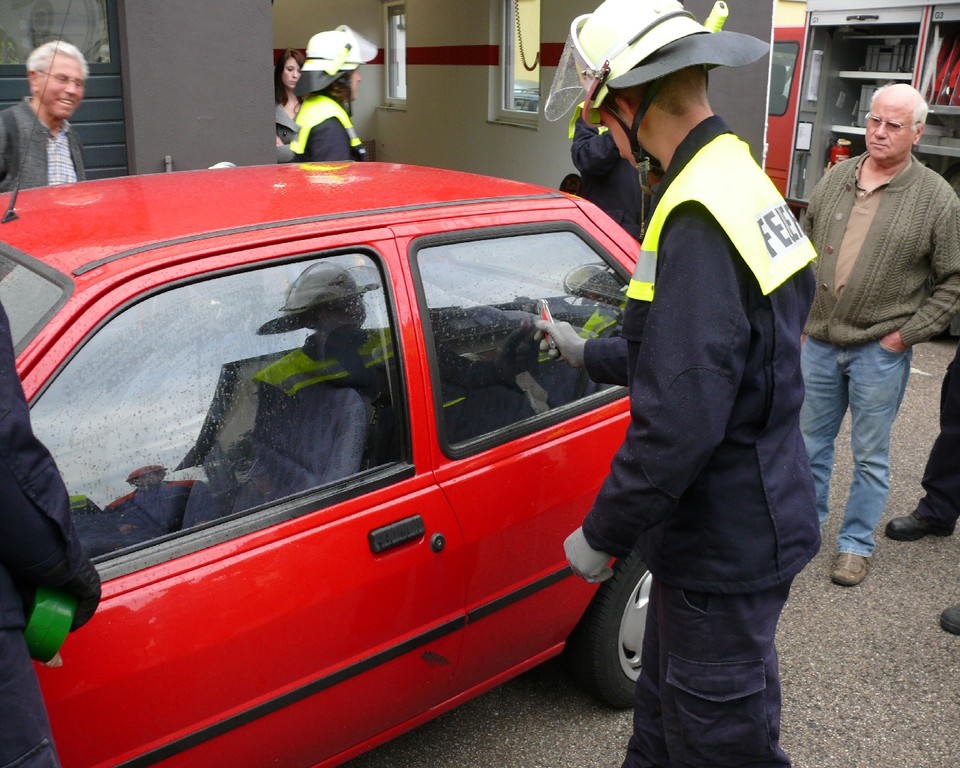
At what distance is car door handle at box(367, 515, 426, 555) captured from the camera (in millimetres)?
2312

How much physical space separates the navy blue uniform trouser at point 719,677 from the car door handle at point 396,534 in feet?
1.87

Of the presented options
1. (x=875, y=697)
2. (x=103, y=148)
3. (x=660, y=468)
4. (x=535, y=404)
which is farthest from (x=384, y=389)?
(x=103, y=148)

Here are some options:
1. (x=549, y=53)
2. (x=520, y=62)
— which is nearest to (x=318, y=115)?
(x=549, y=53)

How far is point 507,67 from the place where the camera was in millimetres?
12945

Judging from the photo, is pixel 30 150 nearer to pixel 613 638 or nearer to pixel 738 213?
pixel 613 638

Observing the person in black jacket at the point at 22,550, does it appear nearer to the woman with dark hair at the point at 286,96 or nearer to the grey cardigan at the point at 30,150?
the grey cardigan at the point at 30,150

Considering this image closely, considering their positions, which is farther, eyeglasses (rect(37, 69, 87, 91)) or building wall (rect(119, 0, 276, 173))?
building wall (rect(119, 0, 276, 173))

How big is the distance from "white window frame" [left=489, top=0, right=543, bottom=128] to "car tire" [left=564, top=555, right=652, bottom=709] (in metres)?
9.68

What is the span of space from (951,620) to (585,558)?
7.35 ft

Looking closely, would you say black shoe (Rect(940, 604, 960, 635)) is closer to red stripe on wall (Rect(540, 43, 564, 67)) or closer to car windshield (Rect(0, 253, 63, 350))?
car windshield (Rect(0, 253, 63, 350))

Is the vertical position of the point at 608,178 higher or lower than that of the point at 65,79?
lower

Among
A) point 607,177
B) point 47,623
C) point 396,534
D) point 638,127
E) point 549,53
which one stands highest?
point 549,53

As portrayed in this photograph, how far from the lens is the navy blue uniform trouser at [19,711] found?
1600 mm

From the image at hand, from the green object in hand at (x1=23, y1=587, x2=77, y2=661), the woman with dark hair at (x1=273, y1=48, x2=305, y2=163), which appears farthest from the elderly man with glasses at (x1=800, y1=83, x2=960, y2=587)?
the woman with dark hair at (x1=273, y1=48, x2=305, y2=163)
